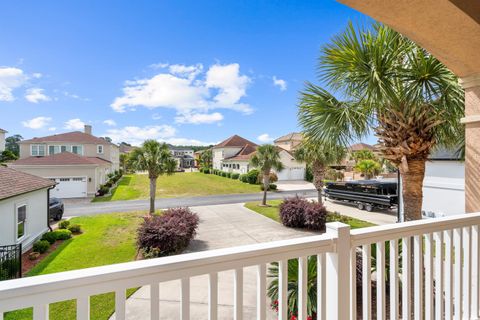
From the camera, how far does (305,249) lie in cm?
157

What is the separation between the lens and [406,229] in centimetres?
194

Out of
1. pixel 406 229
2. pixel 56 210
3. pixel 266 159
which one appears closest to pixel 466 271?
pixel 406 229

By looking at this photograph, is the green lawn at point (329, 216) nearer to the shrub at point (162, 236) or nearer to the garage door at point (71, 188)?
the shrub at point (162, 236)

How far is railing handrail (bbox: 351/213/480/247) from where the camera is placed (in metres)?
1.76

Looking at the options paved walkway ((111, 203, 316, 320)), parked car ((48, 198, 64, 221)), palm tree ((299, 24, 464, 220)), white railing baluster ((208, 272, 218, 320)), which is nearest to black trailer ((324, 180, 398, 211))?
paved walkway ((111, 203, 316, 320))

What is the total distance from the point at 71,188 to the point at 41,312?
2353cm

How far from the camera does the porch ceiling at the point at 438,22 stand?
240 centimetres

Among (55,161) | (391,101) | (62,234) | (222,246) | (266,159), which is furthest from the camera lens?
(55,161)

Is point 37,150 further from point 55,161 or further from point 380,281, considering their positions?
point 380,281

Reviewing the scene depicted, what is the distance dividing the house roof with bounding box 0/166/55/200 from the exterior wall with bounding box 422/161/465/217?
14955mm

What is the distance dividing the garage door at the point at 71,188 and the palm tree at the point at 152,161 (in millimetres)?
9316

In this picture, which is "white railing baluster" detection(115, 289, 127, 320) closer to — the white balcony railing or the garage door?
the white balcony railing

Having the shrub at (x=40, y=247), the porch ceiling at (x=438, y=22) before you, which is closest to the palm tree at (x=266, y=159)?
the shrub at (x=40, y=247)

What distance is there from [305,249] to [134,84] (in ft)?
84.5
